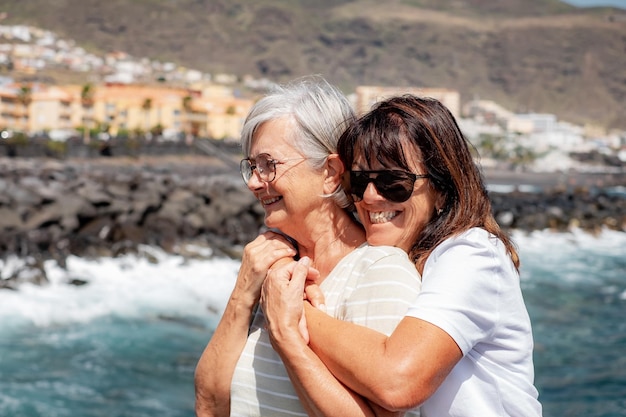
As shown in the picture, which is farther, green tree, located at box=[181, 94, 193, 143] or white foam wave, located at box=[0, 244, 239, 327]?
green tree, located at box=[181, 94, 193, 143]

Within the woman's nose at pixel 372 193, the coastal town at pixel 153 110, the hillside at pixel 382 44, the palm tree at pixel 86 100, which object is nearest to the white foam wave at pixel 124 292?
the coastal town at pixel 153 110

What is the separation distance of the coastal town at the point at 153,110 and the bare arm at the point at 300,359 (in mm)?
512

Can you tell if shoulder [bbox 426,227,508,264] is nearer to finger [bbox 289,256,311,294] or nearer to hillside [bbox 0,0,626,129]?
finger [bbox 289,256,311,294]

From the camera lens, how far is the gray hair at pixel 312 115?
1.92 metres

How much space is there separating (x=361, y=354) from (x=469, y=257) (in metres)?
0.27

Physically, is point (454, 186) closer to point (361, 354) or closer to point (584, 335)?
point (361, 354)

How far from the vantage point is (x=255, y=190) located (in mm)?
2008

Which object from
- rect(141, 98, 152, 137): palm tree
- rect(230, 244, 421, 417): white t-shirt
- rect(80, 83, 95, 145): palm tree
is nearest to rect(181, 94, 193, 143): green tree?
rect(141, 98, 152, 137): palm tree

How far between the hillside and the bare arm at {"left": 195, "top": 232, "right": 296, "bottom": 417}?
137m

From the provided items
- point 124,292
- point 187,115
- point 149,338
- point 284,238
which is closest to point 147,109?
point 187,115

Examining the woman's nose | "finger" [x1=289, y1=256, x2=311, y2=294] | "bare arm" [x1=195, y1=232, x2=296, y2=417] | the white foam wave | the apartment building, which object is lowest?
the apartment building

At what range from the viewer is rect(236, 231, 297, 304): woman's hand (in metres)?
1.94

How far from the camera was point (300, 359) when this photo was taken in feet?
5.50

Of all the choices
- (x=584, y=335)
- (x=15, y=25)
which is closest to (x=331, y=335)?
(x=584, y=335)
